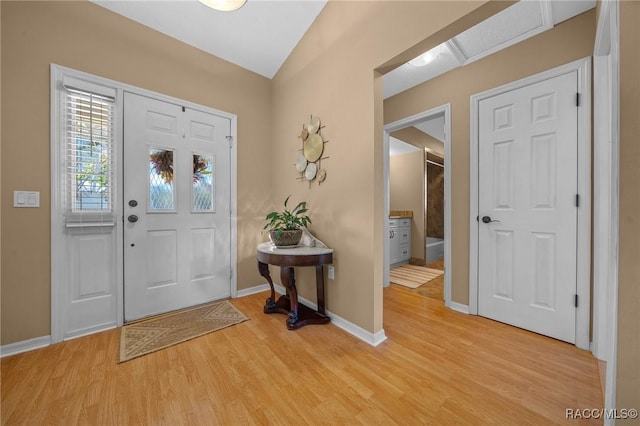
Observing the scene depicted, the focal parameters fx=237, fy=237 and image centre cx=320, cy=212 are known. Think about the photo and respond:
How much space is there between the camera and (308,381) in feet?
4.68

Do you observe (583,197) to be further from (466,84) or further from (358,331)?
(358,331)

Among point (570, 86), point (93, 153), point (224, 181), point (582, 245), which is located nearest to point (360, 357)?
point (582, 245)

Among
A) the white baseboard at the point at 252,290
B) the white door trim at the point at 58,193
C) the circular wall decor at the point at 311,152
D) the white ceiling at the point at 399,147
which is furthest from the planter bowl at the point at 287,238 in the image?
the white ceiling at the point at 399,147

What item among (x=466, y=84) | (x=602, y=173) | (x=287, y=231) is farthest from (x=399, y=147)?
(x=287, y=231)

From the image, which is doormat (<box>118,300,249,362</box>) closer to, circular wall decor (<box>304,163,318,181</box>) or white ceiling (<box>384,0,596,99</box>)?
circular wall decor (<box>304,163,318,181</box>)

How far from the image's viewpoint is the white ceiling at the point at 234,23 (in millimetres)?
2108

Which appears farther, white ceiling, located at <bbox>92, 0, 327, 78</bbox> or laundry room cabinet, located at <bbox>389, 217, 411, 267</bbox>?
laundry room cabinet, located at <bbox>389, 217, 411, 267</bbox>

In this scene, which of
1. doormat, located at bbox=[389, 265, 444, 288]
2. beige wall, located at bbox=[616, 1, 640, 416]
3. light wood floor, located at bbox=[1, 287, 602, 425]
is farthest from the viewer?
doormat, located at bbox=[389, 265, 444, 288]

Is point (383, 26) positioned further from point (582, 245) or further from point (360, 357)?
point (360, 357)

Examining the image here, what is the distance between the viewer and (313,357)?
1.66 meters

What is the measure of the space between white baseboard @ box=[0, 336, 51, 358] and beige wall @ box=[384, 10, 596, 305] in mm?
3496

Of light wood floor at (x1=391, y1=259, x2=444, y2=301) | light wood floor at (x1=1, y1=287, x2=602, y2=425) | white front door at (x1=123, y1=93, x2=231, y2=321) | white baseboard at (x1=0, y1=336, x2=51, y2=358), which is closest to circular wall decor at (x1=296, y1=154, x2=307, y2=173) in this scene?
white front door at (x1=123, y1=93, x2=231, y2=321)

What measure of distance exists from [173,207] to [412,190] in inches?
164

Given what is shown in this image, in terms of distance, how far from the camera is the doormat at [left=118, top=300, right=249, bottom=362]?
5.86 feet
